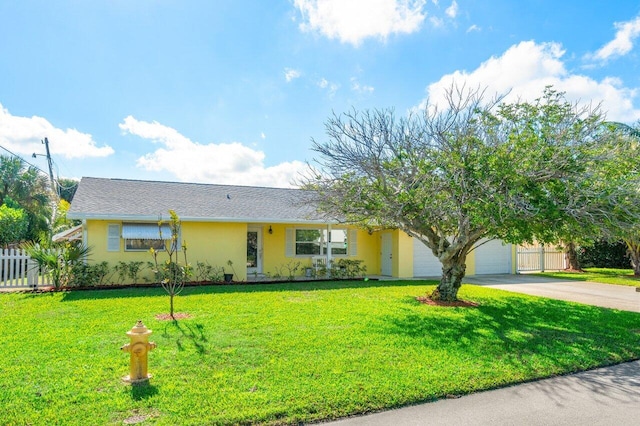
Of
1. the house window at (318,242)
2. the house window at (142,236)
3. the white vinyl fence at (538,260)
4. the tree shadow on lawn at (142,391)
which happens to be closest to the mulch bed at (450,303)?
the house window at (318,242)

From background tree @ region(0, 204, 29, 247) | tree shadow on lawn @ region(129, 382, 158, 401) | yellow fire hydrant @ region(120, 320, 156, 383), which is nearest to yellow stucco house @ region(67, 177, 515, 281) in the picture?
yellow fire hydrant @ region(120, 320, 156, 383)

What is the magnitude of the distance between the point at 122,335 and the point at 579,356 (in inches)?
300

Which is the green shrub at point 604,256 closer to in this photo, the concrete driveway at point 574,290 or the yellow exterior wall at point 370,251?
the concrete driveway at point 574,290

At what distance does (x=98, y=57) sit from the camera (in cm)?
1274

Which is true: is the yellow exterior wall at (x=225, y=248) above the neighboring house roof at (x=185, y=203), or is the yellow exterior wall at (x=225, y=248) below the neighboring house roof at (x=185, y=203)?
below

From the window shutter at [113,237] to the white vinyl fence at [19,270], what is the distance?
2123mm

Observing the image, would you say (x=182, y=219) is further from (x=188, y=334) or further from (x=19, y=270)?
(x=188, y=334)

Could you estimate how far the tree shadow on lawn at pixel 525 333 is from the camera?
19.2 ft

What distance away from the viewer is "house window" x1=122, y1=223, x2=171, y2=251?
14102 mm

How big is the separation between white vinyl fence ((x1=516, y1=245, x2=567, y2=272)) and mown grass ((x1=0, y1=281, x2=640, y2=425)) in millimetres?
12831

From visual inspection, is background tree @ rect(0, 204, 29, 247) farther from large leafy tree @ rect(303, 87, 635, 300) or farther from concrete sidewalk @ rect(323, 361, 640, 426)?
concrete sidewalk @ rect(323, 361, 640, 426)

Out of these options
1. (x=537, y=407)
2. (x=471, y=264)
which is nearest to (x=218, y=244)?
(x=471, y=264)

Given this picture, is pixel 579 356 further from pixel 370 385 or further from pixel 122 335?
pixel 122 335

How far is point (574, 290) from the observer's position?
14508 mm
